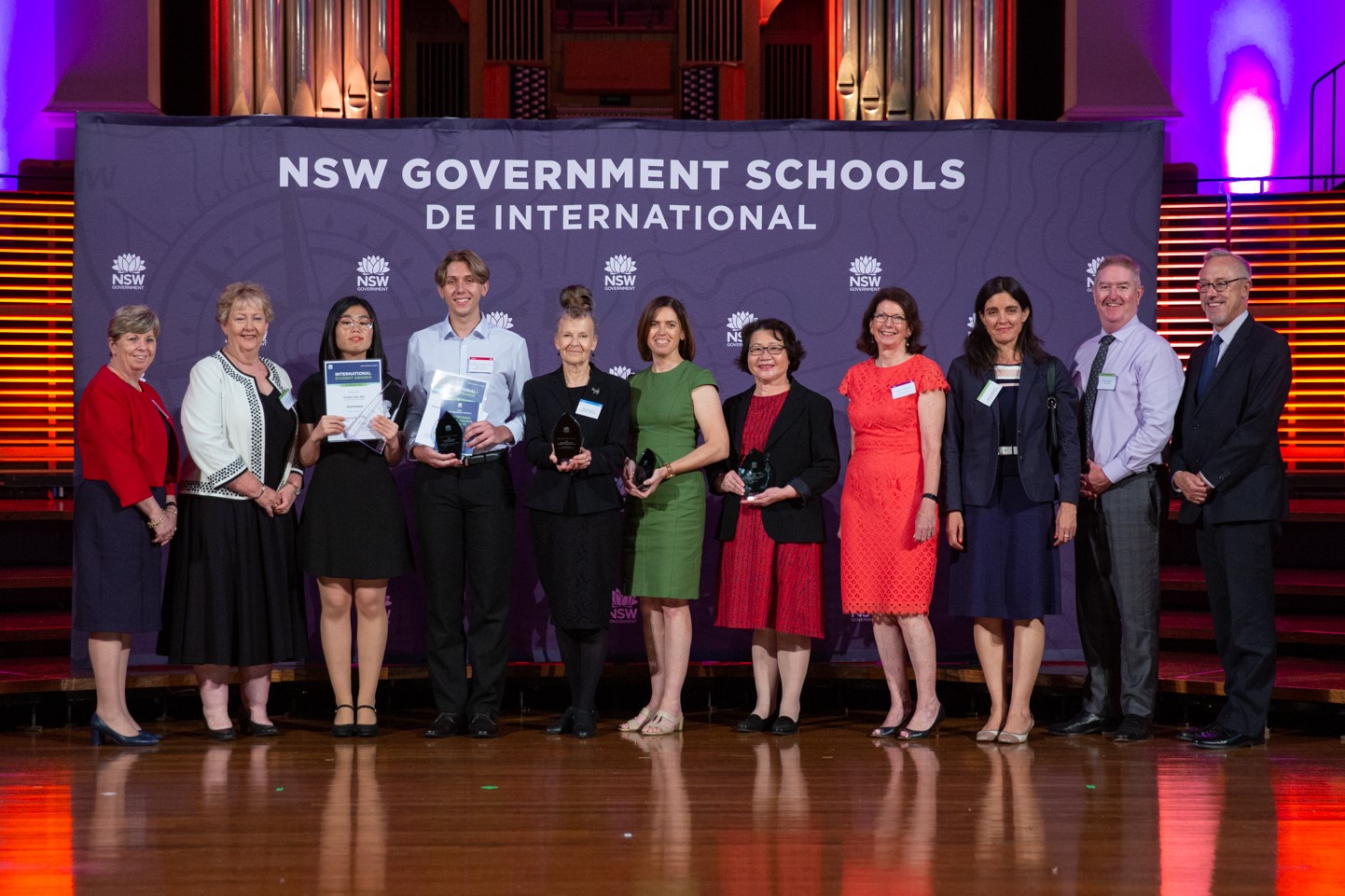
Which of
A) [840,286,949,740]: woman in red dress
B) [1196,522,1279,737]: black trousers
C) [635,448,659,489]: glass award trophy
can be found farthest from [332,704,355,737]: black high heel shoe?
[1196,522,1279,737]: black trousers

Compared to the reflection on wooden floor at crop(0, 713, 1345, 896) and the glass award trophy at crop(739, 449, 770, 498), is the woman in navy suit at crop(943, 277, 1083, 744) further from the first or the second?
the glass award trophy at crop(739, 449, 770, 498)

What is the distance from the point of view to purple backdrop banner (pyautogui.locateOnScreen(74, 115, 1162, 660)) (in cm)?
522

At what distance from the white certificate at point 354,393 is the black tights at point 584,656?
95 cm

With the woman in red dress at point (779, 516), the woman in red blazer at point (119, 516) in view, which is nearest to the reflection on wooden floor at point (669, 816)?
the woman in red blazer at point (119, 516)

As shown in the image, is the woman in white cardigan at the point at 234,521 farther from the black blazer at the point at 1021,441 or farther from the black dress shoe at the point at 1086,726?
the black dress shoe at the point at 1086,726

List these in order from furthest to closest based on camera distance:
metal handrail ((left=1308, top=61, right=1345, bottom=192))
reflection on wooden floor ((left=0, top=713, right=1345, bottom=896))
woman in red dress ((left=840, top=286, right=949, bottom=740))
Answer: metal handrail ((left=1308, top=61, right=1345, bottom=192)) < woman in red dress ((left=840, top=286, right=949, bottom=740)) < reflection on wooden floor ((left=0, top=713, right=1345, bottom=896))

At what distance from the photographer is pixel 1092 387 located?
4.63 m

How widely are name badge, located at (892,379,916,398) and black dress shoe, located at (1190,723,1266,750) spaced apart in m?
1.47

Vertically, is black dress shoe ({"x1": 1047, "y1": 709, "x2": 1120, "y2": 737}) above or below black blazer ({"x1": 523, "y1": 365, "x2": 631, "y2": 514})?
below

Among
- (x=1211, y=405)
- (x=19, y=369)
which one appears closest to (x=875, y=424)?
(x=1211, y=405)

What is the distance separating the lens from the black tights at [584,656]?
15.2ft

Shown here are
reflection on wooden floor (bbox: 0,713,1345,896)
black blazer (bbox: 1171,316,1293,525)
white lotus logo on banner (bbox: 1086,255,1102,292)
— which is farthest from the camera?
white lotus logo on banner (bbox: 1086,255,1102,292)

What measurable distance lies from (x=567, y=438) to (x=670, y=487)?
1.33ft

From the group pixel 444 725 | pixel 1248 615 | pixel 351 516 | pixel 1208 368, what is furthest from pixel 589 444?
pixel 1248 615
